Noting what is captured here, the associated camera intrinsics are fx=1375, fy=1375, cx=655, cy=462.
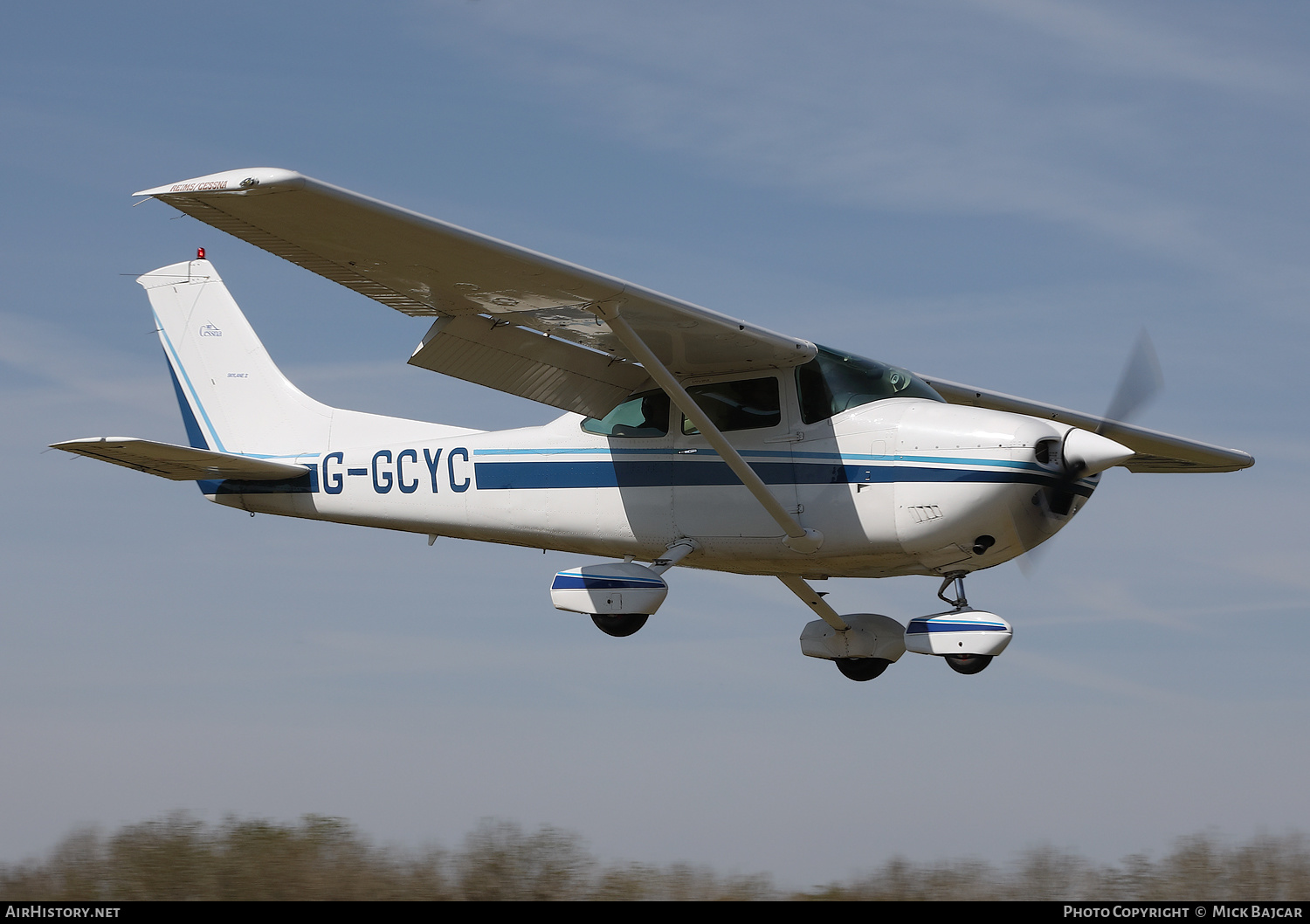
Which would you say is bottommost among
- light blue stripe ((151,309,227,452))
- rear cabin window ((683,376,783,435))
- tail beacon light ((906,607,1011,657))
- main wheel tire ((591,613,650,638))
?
tail beacon light ((906,607,1011,657))

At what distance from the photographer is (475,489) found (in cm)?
1192

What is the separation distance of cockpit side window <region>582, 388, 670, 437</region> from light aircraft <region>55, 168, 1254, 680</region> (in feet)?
0.06

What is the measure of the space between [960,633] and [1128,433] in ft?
13.4

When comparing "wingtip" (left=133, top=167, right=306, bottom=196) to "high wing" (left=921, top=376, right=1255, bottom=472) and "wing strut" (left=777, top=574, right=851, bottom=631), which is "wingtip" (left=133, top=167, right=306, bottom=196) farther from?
"high wing" (left=921, top=376, right=1255, bottom=472)

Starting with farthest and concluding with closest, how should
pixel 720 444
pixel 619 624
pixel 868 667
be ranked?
pixel 868 667, pixel 619 624, pixel 720 444

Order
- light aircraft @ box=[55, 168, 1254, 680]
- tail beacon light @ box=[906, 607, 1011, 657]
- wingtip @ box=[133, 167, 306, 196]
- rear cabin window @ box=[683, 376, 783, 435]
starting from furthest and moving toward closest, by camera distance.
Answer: rear cabin window @ box=[683, 376, 783, 435] → tail beacon light @ box=[906, 607, 1011, 657] → light aircraft @ box=[55, 168, 1254, 680] → wingtip @ box=[133, 167, 306, 196]

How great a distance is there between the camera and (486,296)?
990 centimetres

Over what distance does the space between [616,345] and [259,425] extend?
15.8 feet

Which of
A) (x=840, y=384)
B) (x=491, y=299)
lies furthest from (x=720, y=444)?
(x=491, y=299)

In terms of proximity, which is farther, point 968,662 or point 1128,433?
point 1128,433

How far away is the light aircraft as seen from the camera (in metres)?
9.38

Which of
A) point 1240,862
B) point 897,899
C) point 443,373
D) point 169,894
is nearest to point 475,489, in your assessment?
point 443,373

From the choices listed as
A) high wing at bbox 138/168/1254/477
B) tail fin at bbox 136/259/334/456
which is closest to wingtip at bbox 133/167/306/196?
high wing at bbox 138/168/1254/477

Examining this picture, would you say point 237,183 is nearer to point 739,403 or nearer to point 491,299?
point 491,299
